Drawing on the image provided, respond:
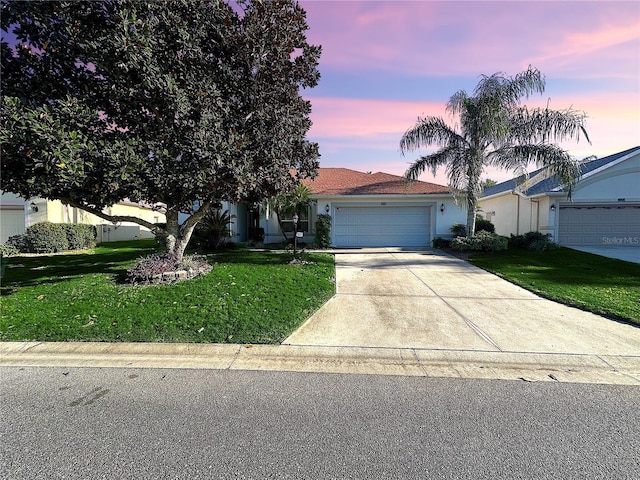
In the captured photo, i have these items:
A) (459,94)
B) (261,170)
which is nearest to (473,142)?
(459,94)

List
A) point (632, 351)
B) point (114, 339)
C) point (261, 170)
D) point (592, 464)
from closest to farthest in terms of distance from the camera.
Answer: point (592, 464)
point (632, 351)
point (114, 339)
point (261, 170)

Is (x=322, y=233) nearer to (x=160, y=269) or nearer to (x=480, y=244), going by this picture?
(x=480, y=244)

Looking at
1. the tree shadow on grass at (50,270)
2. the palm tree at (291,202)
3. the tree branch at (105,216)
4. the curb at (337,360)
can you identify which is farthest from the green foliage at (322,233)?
the curb at (337,360)

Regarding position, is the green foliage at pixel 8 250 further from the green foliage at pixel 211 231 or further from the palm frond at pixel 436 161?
the palm frond at pixel 436 161

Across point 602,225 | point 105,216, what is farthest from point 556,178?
point 105,216

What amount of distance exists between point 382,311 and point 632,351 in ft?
11.7

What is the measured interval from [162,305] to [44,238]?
11.8m

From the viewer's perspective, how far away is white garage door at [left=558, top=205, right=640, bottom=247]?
51.0ft

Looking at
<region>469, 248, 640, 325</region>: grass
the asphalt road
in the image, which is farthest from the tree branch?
<region>469, 248, 640, 325</region>: grass

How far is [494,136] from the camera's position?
1174 centimetres

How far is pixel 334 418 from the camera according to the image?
301 centimetres

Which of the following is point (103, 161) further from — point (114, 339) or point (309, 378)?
point (309, 378)

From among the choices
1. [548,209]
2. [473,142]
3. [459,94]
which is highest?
[459,94]

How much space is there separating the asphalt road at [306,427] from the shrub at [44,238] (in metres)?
13.0
